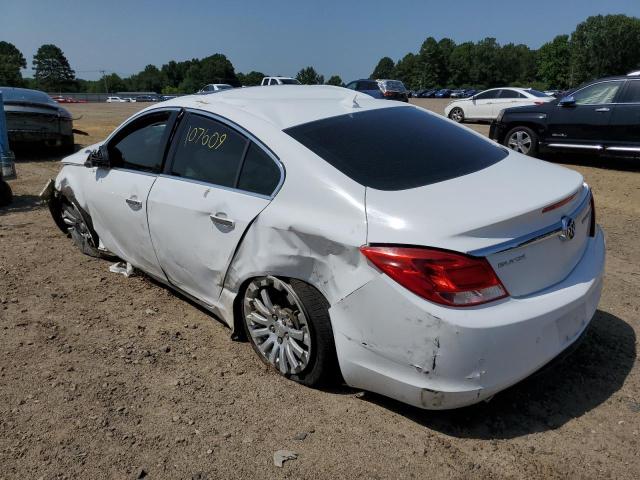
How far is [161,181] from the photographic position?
3576mm

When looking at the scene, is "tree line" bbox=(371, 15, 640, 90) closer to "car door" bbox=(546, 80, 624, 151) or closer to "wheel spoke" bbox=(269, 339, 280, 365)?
"car door" bbox=(546, 80, 624, 151)

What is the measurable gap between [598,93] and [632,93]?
1.96 ft

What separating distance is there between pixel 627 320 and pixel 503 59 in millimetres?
133292

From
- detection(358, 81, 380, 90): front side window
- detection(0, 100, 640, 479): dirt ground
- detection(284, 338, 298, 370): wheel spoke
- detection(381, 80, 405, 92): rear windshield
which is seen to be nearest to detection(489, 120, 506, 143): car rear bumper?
detection(0, 100, 640, 479): dirt ground

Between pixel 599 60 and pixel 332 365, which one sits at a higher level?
pixel 599 60

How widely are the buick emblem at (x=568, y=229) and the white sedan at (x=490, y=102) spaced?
657 inches

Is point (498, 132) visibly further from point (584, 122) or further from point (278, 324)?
point (278, 324)

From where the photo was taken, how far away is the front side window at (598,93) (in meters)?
9.20

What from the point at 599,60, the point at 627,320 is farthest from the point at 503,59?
the point at 627,320

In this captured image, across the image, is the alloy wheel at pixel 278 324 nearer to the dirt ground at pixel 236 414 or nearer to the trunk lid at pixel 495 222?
the dirt ground at pixel 236 414

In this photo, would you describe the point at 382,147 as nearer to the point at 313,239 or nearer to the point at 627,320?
the point at 313,239

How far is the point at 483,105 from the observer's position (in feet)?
63.6

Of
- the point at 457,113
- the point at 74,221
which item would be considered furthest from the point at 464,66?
the point at 74,221

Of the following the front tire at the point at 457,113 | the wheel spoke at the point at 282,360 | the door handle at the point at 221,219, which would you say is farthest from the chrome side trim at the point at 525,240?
the front tire at the point at 457,113
